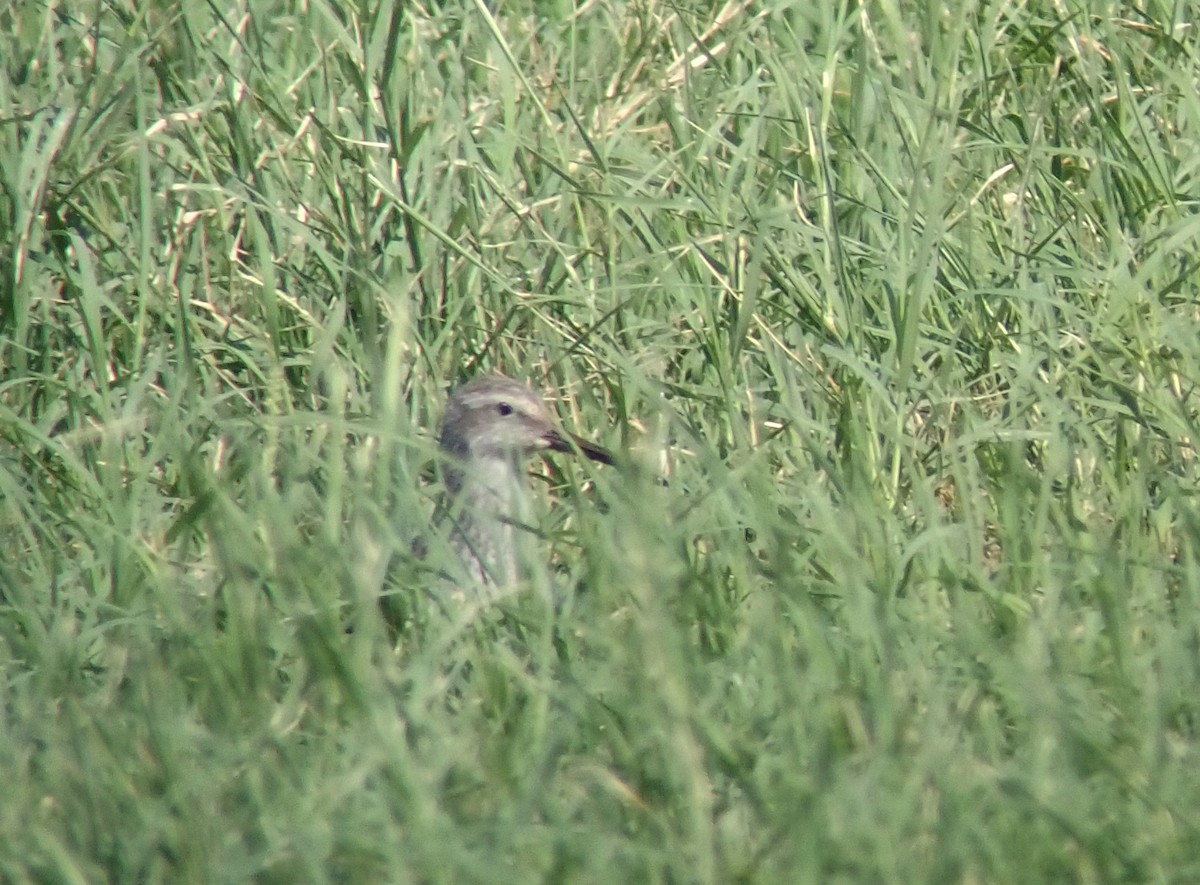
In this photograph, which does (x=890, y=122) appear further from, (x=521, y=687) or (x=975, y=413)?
(x=521, y=687)

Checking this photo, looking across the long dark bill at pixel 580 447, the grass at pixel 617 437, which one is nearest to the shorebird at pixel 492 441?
the long dark bill at pixel 580 447

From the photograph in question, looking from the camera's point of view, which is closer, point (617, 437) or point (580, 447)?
point (580, 447)

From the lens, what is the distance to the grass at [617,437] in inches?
130

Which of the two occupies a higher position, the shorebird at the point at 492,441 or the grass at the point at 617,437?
the grass at the point at 617,437

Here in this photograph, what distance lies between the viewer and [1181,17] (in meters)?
→ 6.09

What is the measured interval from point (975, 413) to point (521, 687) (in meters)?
1.64

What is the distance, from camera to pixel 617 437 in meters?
5.29

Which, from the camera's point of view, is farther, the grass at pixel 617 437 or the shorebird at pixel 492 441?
the shorebird at pixel 492 441

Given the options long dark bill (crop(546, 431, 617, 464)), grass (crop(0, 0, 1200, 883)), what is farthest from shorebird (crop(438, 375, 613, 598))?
grass (crop(0, 0, 1200, 883))

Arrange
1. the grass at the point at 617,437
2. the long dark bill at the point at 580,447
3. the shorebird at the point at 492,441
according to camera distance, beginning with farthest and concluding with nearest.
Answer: the shorebird at the point at 492,441
the long dark bill at the point at 580,447
the grass at the point at 617,437

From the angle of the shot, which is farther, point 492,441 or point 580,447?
point 492,441

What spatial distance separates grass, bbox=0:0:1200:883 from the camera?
3.31 m

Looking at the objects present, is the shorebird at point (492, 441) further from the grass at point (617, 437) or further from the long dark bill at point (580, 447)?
the grass at point (617, 437)

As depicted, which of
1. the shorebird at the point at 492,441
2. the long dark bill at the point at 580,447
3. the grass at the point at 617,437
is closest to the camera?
the grass at the point at 617,437
